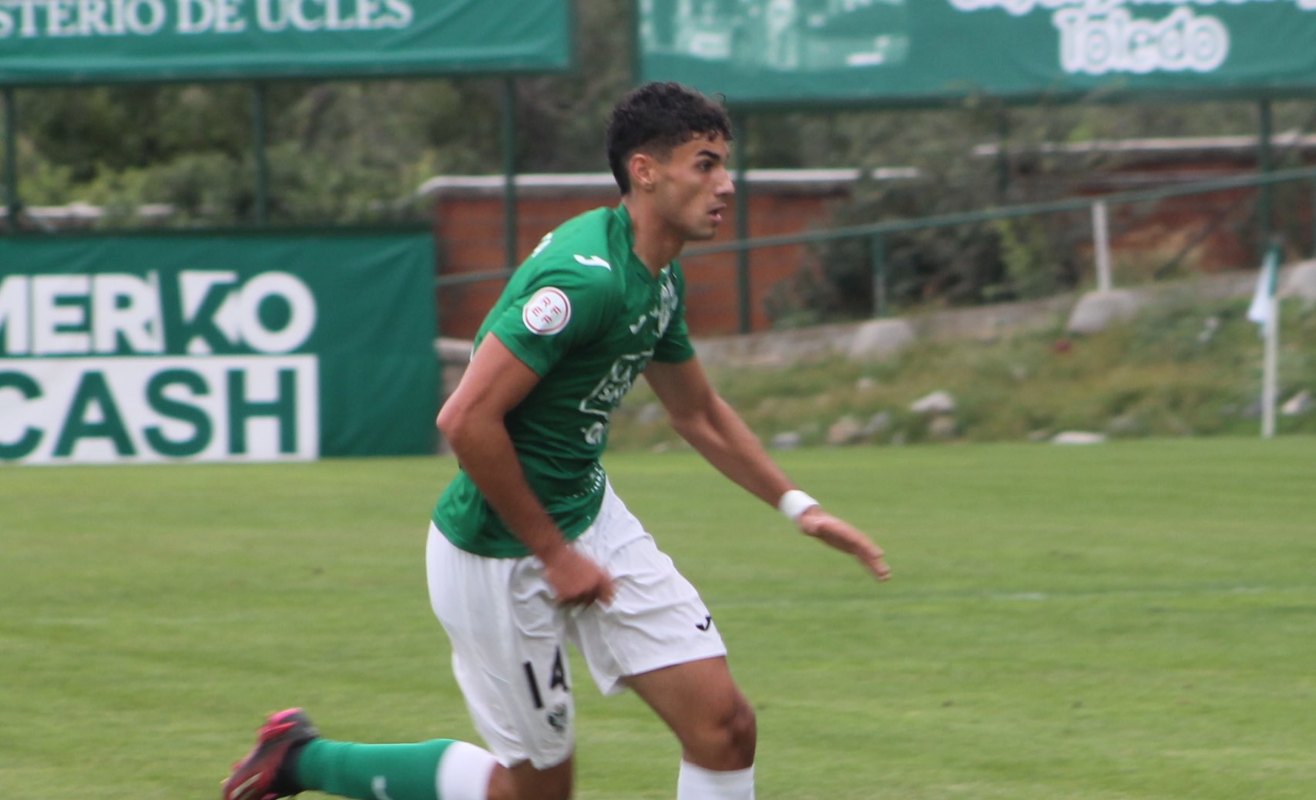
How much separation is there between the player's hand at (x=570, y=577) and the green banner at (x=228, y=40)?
1725 centimetres

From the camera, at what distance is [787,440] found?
68.1 ft

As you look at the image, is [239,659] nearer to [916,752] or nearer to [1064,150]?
[916,752]

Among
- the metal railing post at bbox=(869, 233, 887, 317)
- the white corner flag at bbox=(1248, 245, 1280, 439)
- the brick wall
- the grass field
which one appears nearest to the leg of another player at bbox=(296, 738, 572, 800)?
the grass field

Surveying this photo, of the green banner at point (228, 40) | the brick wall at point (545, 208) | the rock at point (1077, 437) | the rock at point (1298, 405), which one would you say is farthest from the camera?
the brick wall at point (545, 208)

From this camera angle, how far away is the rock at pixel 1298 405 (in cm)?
1938

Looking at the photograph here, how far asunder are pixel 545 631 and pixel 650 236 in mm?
914

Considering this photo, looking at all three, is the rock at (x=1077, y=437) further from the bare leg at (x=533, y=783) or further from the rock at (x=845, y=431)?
the bare leg at (x=533, y=783)

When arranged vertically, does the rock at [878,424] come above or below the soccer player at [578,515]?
below

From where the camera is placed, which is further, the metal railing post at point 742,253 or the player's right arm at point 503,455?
the metal railing post at point 742,253

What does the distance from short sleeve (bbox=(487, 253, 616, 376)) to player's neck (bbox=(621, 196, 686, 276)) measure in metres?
0.22

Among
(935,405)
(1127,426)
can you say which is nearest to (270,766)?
(1127,426)

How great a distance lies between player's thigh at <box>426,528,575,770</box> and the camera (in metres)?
4.80

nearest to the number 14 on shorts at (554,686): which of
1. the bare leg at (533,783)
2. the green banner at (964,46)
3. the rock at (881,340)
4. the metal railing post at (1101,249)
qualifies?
the bare leg at (533,783)

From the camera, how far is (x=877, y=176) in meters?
26.0
